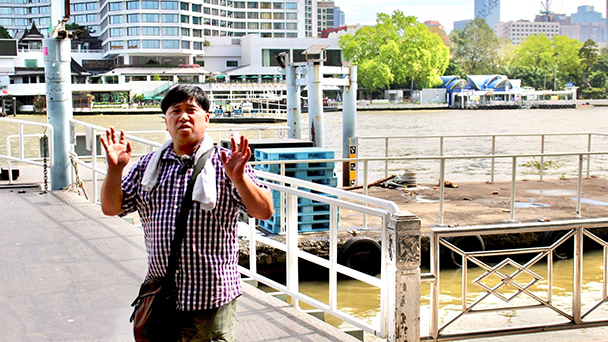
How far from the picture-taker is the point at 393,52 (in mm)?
125500

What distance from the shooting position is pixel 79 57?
14375 centimetres

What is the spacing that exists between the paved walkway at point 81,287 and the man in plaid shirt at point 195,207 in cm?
188

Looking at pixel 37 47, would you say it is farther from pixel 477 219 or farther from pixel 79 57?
pixel 477 219

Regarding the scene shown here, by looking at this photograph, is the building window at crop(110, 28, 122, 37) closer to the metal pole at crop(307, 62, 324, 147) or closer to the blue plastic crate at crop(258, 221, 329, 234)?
the metal pole at crop(307, 62, 324, 147)

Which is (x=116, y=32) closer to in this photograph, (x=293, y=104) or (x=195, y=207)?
(x=293, y=104)

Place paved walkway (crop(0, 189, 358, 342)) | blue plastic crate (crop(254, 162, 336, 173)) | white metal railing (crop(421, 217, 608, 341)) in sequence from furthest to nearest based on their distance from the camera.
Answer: blue plastic crate (crop(254, 162, 336, 173)) → white metal railing (crop(421, 217, 608, 341)) → paved walkway (crop(0, 189, 358, 342))

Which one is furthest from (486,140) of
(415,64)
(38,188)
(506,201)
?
(415,64)

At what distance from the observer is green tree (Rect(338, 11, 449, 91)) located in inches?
4929

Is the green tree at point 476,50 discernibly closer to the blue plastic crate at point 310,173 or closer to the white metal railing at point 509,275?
the blue plastic crate at point 310,173

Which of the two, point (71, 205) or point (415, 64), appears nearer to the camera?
point (71, 205)

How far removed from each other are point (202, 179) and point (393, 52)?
12489 centimetres

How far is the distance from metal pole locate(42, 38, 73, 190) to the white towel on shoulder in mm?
8984

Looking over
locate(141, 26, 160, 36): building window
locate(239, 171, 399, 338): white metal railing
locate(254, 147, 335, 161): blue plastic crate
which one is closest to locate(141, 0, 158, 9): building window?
locate(141, 26, 160, 36): building window

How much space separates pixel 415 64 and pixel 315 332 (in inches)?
4911
